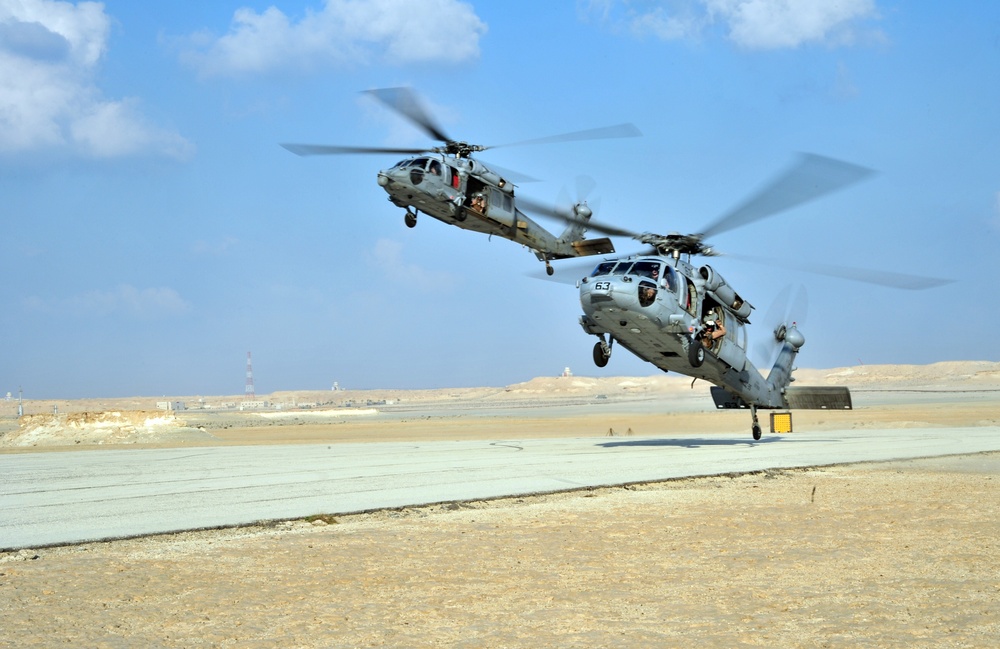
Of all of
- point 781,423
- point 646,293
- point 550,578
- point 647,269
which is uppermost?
point 647,269

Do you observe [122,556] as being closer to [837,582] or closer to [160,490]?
[160,490]

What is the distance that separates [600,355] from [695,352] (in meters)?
2.46

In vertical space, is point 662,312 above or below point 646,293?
below

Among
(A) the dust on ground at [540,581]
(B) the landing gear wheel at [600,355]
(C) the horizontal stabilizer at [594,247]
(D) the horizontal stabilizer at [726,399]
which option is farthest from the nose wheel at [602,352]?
(A) the dust on ground at [540,581]

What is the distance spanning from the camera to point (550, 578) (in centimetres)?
834

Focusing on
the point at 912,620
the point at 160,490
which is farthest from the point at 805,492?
the point at 160,490

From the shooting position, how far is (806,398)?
29.3 meters

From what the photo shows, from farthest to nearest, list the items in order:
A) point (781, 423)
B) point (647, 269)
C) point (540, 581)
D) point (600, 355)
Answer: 1. point (781, 423)
2. point (600, 355)
3. point (647, 269)
4. point (540, 581)

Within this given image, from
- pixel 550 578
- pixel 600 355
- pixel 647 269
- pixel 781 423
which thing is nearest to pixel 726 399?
pixel 781 423

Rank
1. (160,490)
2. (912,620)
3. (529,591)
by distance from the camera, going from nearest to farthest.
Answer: (912,620) < (529,591) < (160,490)

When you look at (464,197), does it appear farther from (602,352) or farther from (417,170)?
(602,352)

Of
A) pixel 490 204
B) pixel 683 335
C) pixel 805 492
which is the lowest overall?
pixel 805 492

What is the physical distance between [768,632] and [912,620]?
1168mm

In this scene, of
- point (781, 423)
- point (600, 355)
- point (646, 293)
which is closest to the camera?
point (646, 293)
